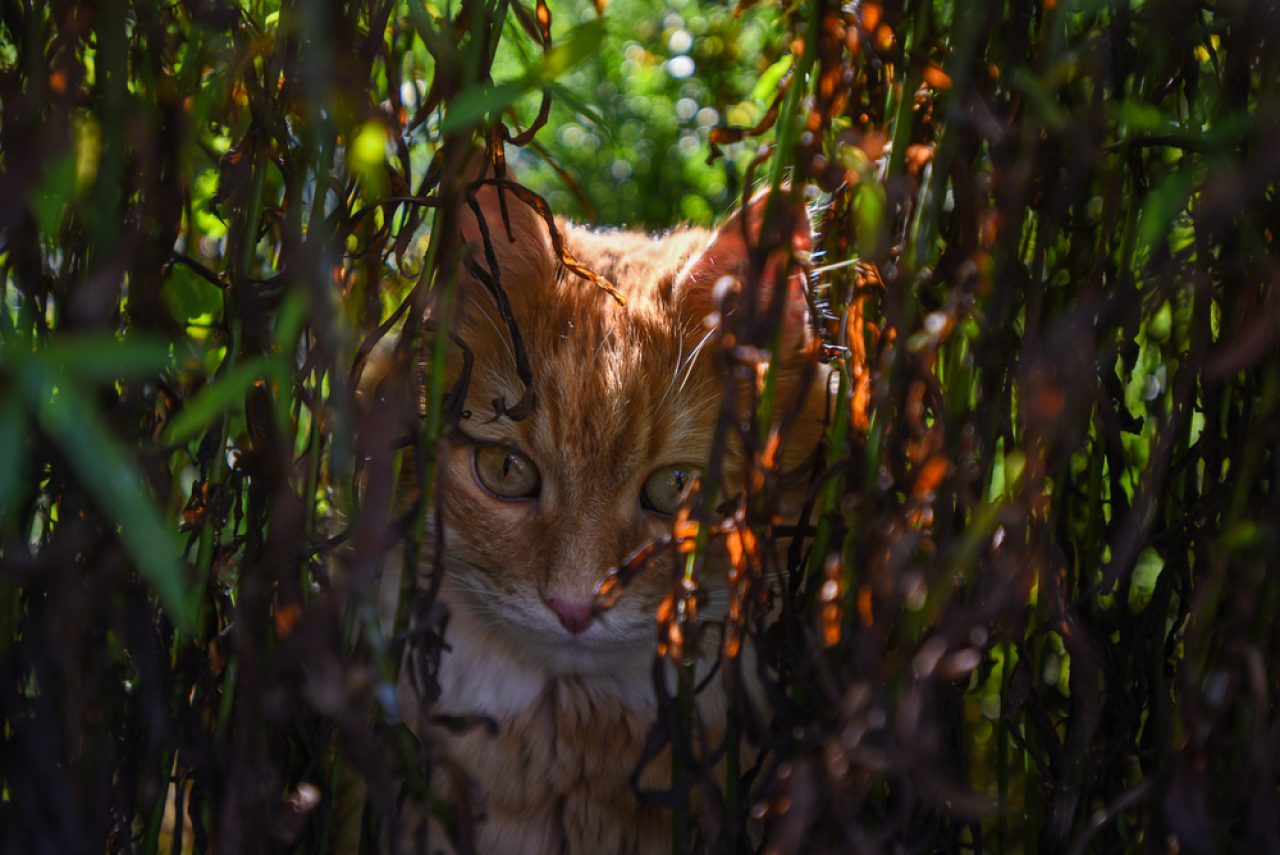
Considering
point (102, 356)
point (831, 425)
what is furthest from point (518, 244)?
point (102, 356)

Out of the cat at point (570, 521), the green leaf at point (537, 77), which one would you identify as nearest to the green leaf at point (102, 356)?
the green leaf at point (537, 77)

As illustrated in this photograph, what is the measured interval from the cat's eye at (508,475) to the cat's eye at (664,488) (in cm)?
18

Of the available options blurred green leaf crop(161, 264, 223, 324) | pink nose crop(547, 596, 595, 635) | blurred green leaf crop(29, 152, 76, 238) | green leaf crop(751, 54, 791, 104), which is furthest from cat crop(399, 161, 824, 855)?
blurred green leaf crop(29, 152, 76, 238)

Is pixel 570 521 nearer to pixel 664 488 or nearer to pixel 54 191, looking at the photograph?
pixel 664 488

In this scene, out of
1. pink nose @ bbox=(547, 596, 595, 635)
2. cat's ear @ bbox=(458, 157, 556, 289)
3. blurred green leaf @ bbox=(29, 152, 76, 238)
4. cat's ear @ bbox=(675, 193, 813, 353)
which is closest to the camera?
blurred green leaf @ bbox=(29, 152, 76, 238)

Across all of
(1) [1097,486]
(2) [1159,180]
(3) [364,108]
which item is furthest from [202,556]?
(2) [1159,180]

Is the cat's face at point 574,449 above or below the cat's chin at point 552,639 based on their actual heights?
above

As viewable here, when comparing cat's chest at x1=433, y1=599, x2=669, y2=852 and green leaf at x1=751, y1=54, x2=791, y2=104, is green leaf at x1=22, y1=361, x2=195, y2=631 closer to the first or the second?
cat's chest at x1=433, y1=599, x2=669, y2=852

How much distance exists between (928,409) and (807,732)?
14.5 inches

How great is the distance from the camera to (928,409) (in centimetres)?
118

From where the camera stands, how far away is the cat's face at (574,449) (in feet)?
5.49

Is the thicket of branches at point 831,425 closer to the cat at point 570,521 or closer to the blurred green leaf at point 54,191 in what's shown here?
the blurred green leaf at point 54,191

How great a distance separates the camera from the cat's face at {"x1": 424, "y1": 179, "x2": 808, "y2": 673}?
167 cm

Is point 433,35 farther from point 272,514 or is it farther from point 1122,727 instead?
point 1122,727
